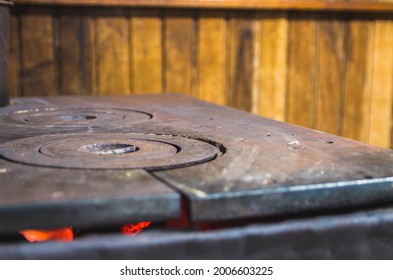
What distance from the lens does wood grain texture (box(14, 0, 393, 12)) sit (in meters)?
2.37

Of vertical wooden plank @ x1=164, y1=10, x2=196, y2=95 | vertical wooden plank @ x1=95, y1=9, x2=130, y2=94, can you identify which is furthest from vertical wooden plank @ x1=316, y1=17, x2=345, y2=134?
vertical wooden plank @ x1=95, y1=9, x2=130, y2=94

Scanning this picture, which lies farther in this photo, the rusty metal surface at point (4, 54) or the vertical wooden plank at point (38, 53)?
the vertical wooden plank at point (38, 53)

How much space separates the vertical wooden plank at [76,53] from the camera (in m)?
2.39

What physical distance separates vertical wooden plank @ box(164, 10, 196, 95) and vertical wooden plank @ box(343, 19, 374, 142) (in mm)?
768

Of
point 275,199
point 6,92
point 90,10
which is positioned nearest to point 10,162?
point 275,199

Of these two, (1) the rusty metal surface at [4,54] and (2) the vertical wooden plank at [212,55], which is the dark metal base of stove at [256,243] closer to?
(1) the rusty metal surface at [4,54]

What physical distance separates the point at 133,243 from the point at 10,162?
1.11 ft

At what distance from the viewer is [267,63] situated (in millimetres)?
2672

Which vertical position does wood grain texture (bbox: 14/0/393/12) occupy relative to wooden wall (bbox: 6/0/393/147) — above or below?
above

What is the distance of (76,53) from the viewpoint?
7.96 ft

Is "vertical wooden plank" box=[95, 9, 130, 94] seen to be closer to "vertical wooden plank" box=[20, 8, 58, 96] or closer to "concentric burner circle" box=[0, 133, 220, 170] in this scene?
"vertical wooden plank" box=[20, 8, 58, 96]

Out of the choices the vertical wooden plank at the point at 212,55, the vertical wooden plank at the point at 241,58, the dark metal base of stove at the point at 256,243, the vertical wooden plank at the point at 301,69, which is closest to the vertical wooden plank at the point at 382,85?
the vertical wooden plank at the point at 301,69

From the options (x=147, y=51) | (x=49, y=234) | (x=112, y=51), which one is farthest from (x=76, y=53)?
(x=49, y=234)

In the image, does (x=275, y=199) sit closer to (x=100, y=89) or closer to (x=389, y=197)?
(x=389, y=197)
